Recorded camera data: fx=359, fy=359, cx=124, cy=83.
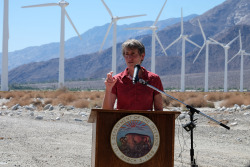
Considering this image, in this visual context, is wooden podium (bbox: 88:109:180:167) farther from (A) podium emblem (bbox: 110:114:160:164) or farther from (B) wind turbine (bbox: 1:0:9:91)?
(B) wind turbine (bbox: 1:0:9:91)

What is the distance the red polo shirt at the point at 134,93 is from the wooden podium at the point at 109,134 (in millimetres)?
629

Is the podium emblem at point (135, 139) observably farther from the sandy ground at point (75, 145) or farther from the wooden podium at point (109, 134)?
the sandy ground at point (75, 145)

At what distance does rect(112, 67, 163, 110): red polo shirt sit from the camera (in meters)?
4.37

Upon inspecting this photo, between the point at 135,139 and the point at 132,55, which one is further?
the point at 132,55

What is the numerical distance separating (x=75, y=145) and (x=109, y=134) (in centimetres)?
590

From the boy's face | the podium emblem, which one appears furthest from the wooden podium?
the boy's face

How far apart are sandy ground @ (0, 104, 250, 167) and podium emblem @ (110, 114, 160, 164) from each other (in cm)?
350

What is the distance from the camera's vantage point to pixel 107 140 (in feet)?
12.3

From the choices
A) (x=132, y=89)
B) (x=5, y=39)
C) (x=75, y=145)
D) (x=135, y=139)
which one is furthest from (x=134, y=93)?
(x=5, y=39)

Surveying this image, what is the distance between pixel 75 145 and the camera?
942 centimetres

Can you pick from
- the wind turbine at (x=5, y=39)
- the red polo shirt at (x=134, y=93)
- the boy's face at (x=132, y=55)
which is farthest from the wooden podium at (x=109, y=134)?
the wind turbine at (x=5, y=39)

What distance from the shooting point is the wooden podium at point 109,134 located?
3.71 meters

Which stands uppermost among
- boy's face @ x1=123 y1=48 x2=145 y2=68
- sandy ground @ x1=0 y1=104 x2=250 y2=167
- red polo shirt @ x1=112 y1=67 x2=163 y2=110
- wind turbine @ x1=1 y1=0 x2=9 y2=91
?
wind turbine @ x1=1 y1=0 x2=9 y2=91

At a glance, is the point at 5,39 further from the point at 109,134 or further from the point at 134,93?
the point at 109,134
